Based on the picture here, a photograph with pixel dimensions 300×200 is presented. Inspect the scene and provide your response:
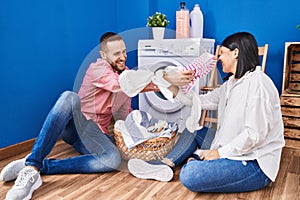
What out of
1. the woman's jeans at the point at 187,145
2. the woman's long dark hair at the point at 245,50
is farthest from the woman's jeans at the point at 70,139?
the woman's long dark hair at the point at 245,50

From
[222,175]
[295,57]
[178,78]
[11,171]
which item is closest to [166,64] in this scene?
[178,78]

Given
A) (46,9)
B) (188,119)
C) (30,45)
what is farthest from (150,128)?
(46,9)

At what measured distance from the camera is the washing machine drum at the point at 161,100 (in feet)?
3.65

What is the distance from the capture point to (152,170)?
135cm

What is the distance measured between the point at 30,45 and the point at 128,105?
0.97 m

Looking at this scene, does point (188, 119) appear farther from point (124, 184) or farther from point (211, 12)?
point (211, 12)

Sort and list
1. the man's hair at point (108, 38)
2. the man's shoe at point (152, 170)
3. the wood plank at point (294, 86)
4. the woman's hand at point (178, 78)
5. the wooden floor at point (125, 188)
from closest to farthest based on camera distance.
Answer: the woman's hand at point (178, 78)
the man's hair at point (108, 38)
the wooden floor at point (125, 188)
the man's shoe at point (152, 170)
the wood plank at point (294, 86)

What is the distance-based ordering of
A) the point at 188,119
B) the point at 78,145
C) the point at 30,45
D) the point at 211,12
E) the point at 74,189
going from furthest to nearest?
the point at 211,12 → the point at 30,45 → the point at 78,145 → the point at 74,189 → the point at 188,119

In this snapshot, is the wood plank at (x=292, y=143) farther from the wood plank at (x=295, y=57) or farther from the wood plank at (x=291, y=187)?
the wood plank at (x=295, y=57)

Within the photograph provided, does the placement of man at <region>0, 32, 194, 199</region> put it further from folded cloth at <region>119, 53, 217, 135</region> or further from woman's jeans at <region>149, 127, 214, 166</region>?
woman's jeans at <region>149, 127, 214, 166</region>

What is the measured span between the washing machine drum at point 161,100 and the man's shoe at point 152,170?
0.95ft

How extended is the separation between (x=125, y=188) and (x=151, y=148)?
0.22m

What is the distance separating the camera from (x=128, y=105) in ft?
3.99

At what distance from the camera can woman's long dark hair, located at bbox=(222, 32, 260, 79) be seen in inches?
45.4
